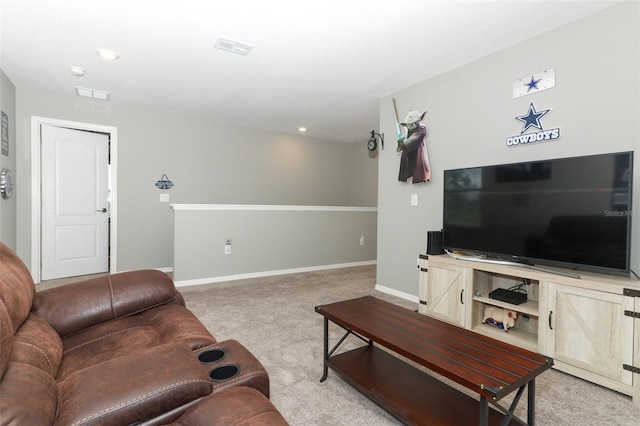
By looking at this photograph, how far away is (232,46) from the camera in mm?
2865

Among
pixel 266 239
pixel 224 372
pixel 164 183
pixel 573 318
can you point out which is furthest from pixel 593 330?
pixel 164 183

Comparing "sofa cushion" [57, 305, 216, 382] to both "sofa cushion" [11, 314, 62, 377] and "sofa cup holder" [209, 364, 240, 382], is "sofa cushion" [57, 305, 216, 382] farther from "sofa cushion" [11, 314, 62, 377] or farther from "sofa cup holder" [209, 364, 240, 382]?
"sofa cup holder" [209, 364, 240, 382]

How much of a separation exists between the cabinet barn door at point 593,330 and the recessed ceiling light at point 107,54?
13.7 feet

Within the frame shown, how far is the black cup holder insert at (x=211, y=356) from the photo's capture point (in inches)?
48.8

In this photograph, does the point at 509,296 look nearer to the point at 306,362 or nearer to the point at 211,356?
the point at 306,362

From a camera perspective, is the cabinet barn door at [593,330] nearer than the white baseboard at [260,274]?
Yes

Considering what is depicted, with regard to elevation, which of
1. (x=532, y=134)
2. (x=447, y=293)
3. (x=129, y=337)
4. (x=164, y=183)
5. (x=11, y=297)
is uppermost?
(x=532, y=134)

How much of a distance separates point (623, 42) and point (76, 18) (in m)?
4.00

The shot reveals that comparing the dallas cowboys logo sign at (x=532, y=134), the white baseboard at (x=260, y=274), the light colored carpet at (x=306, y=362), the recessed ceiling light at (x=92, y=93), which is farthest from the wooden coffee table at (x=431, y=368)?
the recessed ceiling light at (x=92, y=93)

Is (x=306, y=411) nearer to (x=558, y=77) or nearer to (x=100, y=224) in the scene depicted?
(x=558, y=77)

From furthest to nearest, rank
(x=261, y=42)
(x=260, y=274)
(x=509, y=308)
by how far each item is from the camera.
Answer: (x=260, y=274), (x=261, y=42), (x=509, y=308)

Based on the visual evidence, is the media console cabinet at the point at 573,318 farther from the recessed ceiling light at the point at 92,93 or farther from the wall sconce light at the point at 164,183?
the recessed ceiling light at the point at 92,93

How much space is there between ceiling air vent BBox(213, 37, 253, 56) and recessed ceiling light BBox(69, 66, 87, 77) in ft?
5.64

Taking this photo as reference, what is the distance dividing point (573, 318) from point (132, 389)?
247cm
